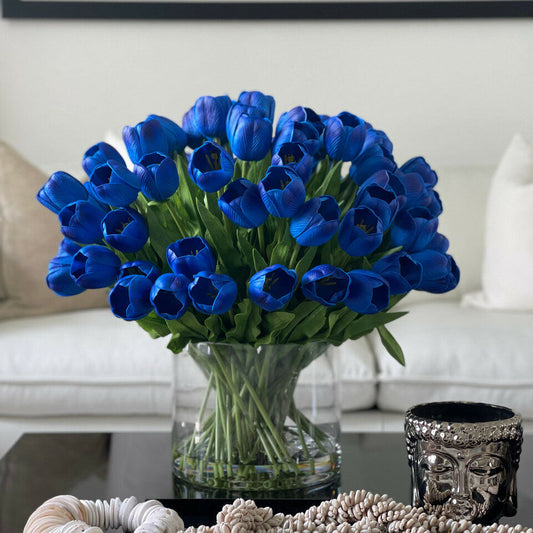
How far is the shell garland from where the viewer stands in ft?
1.77

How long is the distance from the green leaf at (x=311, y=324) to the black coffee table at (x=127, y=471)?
17 cm

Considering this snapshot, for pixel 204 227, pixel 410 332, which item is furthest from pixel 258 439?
pixel 410 332

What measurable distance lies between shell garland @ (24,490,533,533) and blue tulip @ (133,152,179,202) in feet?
0.90

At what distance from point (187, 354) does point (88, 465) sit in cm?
25

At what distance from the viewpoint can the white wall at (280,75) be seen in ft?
8.73

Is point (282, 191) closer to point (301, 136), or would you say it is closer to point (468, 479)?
point (301, 136)

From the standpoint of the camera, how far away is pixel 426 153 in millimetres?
2734

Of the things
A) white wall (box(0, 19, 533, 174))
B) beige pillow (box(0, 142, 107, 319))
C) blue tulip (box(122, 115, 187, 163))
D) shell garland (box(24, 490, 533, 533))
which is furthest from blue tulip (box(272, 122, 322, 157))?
white wall (box(0, 19, 533, 174))

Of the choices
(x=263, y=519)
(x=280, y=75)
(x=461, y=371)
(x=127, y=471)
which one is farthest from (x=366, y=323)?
(x=280, y=75)

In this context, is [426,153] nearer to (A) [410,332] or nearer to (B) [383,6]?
(B) [383,6]

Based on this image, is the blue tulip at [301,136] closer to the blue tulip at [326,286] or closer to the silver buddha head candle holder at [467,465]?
the blue tulip at [326,286]

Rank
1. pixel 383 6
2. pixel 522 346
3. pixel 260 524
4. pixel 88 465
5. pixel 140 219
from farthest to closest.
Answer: pixel 383 6, pixel 522 346, pixel 88 465, pixel 140 219, pixel 260 524

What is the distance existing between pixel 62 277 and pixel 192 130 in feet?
0.66

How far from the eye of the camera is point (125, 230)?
2.26 feet
